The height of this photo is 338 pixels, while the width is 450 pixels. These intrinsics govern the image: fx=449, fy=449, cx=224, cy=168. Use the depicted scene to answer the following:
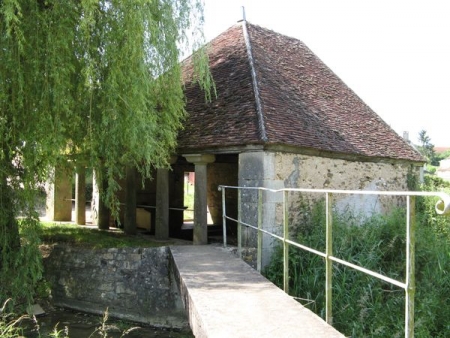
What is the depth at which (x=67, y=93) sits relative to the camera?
20.0 ft

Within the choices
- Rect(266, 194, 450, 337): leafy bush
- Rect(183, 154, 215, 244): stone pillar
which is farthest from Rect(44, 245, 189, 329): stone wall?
Rect(266, 194, 450, 337): leafy bush

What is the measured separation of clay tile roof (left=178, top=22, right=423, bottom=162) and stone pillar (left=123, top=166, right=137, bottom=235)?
6.78ft

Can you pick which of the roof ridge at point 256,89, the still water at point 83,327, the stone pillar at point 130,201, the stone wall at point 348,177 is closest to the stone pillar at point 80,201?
the stone pillar at point 130,201

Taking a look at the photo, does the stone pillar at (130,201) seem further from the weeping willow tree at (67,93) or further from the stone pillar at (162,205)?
the weeping willow tree at (67,93)

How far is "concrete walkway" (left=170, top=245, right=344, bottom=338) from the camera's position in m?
3.24

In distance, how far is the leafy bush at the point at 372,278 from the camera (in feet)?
18.8

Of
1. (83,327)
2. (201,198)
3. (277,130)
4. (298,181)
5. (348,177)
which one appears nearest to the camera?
(83,327)

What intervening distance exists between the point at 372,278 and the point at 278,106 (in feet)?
11.5

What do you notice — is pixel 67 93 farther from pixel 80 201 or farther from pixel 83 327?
pixel 80 201

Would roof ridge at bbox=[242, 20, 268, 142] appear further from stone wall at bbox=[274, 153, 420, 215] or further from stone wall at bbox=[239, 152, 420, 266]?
stone wall at bbox=[274, 153, 420, 215]

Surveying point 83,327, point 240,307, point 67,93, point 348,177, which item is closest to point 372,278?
point 348,177

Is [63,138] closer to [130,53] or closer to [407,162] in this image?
[130,53]

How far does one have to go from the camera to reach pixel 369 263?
21.8 feet

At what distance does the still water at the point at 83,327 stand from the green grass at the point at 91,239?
121cm
